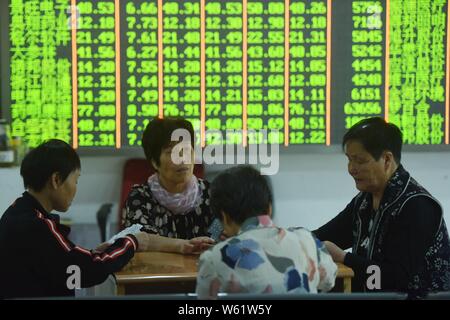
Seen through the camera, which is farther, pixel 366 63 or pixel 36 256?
pixel 366 63

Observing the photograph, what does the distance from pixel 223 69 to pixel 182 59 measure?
0.17 metres

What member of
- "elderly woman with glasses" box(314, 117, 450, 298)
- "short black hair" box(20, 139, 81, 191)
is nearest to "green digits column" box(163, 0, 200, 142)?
"elderly woman with glasses" box(314, 117, 450, 298)

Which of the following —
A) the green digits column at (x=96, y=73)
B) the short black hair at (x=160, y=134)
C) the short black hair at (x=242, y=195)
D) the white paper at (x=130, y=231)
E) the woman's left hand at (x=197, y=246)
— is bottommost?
the woman's left hand at (x=197, y=246)

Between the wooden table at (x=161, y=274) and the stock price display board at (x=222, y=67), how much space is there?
996 mm

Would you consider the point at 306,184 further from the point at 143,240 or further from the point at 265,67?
the point at 143,240

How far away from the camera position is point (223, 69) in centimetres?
288

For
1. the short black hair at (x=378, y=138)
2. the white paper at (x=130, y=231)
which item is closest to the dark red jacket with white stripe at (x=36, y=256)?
the white paper at (x=130, y=231)

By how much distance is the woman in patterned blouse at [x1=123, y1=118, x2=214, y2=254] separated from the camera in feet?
7.21

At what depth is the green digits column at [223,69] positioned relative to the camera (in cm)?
285

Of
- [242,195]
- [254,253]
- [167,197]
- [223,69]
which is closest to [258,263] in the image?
[254,253]

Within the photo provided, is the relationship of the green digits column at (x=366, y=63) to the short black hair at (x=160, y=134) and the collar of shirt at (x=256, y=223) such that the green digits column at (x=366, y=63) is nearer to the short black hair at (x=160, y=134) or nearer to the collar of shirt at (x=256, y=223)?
the short black hair at (x=160, y=134)

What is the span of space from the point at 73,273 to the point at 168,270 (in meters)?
0.25

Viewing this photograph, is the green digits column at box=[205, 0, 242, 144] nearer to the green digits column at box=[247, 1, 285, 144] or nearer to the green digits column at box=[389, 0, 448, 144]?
the green digits column at box=[247, 1, 285, 144]
